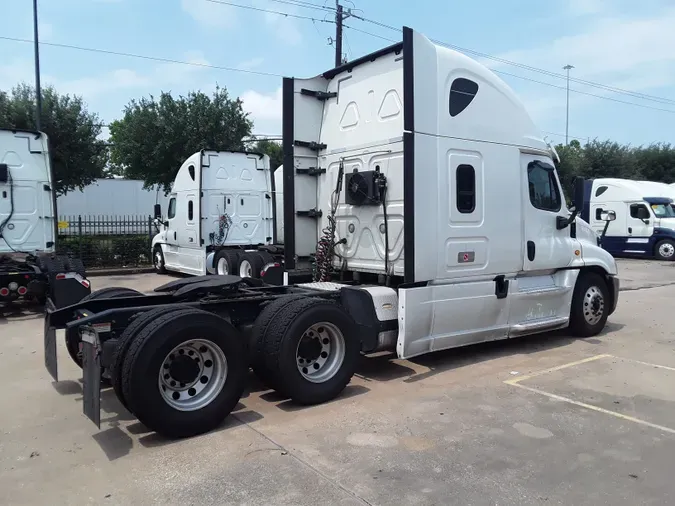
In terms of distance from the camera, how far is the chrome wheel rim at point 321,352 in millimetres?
5676

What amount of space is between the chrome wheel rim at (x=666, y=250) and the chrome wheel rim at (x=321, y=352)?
75.0ft

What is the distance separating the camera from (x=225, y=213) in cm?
1503

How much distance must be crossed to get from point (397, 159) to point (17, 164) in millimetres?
8027

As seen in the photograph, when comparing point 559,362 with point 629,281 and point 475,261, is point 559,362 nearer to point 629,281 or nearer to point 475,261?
point 475,261

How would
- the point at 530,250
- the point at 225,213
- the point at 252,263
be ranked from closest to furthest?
the point at 530,250
the point at 252,263
the point at 225,213

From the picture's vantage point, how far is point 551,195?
809 centimetres

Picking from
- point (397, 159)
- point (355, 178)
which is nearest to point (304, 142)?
point (355, 178)

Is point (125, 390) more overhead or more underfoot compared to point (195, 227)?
more underfoot

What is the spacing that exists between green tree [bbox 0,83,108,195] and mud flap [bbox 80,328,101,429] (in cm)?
1734

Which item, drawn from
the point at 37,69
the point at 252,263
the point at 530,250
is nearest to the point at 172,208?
the point at 252,263

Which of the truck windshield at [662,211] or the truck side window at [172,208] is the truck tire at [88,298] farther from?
the truck windshield at [662,211]

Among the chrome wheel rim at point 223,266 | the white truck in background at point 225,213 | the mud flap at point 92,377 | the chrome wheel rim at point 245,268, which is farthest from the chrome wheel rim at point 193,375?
the chrome wheel rim at point 223,266

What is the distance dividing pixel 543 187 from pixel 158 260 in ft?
43.8

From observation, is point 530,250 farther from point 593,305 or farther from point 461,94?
point 461,94
